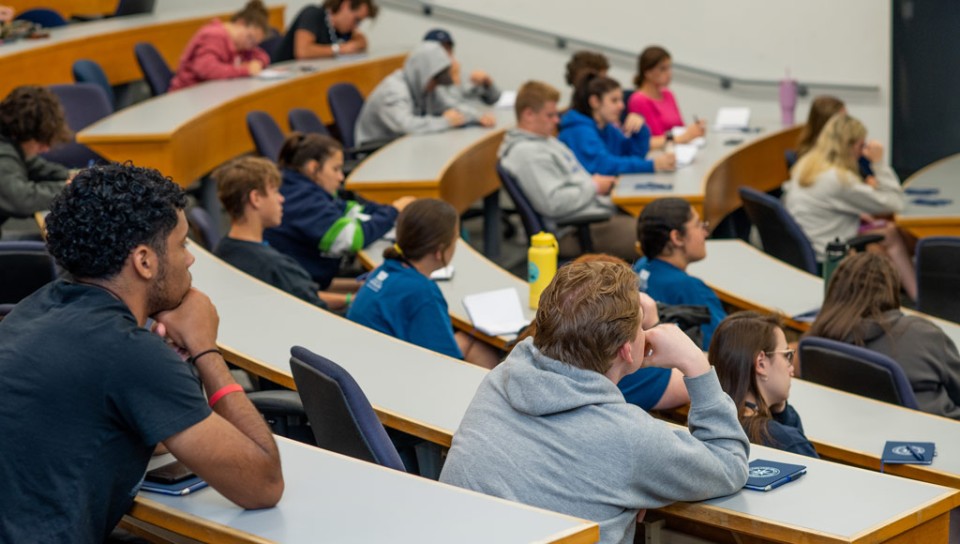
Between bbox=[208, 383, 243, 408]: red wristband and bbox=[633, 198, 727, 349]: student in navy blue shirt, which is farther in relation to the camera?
bbox=[633, 198, 727, 349]: student in navy blue shirt

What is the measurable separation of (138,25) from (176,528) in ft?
23.5

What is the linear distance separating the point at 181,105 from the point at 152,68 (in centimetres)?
121

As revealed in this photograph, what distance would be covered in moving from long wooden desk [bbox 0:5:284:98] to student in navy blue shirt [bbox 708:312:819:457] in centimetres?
525

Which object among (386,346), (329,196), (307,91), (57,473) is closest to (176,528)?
(57,473)

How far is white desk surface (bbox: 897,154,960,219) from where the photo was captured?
5934mm

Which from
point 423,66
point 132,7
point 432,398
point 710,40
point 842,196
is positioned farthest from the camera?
point 710,40

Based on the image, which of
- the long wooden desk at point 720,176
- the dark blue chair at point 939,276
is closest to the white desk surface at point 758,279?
the dark blue chair at point 939,276

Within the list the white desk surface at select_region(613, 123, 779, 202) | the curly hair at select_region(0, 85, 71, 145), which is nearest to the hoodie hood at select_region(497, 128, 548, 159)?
the white desk surface at select_region(613, 123, 779, 202)

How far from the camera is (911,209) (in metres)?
6.05

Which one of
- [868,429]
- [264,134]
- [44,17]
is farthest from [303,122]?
[868,429]

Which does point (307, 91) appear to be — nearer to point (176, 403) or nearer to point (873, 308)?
point (873, 308)

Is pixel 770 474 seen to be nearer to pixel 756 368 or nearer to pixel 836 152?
pixel 756 368

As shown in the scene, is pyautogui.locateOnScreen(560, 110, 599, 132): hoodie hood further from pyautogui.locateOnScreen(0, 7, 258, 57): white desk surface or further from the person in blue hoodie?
pyautogui.locateOnScreen(0, 7, 258, 57): white desk surface

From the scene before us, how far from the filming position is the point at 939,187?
655 centimetres
